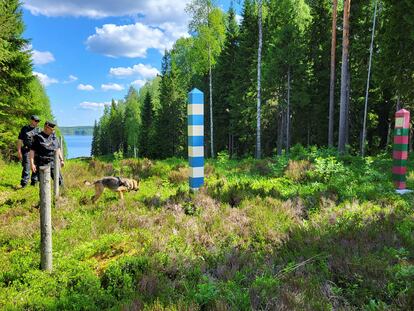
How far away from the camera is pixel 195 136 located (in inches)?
335

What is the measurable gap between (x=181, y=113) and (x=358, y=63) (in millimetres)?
24918

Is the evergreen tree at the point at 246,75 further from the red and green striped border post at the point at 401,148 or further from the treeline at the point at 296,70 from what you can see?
the red and green striped border post at the point at 401,148

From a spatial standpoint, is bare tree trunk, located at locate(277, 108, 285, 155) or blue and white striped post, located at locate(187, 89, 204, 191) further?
bare tree trunk, located at locate(277, 108, 285, 155)

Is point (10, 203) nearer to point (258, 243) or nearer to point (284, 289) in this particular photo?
point (258, 243)

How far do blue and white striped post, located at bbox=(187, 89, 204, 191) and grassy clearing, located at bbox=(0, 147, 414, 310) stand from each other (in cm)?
41

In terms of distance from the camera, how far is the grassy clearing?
12.4ft

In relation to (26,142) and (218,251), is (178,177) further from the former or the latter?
(218,251)

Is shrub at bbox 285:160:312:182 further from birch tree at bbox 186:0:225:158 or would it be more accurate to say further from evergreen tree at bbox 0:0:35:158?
birch tree at bbox 186:0:225:158

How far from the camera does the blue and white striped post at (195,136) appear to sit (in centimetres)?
844

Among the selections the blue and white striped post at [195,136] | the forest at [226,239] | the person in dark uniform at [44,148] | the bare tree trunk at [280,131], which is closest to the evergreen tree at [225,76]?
the bare tree trunk at [280,131]

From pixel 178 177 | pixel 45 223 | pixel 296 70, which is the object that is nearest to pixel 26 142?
pixel 178 177

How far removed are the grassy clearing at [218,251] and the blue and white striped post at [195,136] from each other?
409 mm

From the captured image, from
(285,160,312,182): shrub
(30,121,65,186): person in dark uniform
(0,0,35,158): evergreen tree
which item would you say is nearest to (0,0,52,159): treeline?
(0,0,35,158): evergreen tree

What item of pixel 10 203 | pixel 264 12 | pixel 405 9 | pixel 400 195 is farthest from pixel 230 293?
pixel 264 12
